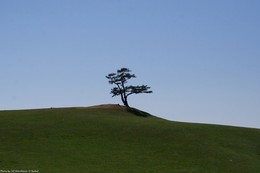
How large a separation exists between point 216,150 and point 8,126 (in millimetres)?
22740

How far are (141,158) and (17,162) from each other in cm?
1086

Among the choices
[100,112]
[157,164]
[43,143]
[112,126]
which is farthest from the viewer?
[100,112]

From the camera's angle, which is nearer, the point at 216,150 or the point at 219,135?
the point at 216,150

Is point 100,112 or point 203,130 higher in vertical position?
point 100,112

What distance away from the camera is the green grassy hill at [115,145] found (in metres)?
36.0

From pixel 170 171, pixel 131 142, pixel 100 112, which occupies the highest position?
pixel 100 112

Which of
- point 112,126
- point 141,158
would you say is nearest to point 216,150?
point 141,158

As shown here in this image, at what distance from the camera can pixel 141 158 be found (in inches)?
1559

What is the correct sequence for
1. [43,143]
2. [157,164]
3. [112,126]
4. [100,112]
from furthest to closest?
[100,112] < [112,126] < [43,143] < [157,164]

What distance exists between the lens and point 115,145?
4425 cm

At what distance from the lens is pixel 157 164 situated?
37.7 metres

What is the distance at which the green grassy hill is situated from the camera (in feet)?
118

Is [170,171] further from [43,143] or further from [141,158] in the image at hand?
[43,143]

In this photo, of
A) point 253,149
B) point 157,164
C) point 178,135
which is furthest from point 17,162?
point 253,149
